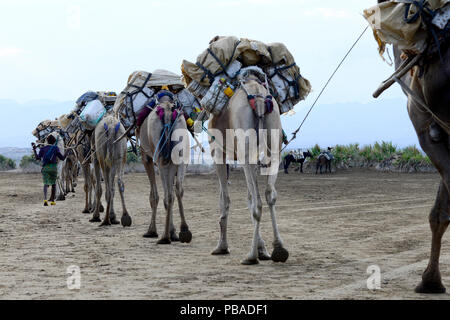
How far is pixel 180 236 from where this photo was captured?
11.9 metres

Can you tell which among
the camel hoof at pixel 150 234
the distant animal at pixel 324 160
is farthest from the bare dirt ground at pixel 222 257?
the distant animal at pixel 324 160

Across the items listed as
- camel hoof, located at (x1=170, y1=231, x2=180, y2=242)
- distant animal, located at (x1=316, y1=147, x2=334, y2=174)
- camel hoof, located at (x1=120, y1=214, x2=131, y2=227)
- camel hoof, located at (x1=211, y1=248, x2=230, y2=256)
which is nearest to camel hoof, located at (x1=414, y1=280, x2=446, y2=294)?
camel hoof, located at (x1=211, y1=248, x2=230, y2=256)

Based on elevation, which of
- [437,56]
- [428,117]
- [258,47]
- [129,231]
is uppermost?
[258,47]

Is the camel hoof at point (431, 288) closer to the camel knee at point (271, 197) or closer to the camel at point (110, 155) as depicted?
the camel knee at point (271, 197)

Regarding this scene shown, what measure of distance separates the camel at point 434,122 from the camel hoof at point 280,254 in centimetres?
246

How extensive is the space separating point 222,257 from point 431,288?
12.5ft

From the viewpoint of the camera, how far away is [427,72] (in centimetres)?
662

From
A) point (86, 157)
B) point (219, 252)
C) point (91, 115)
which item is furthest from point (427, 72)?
point (86, 157)

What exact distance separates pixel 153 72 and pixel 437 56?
788 cm

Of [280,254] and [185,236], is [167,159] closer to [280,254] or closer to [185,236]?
[185,236]

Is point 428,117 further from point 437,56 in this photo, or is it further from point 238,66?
point 238,66

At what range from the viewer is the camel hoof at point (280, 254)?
9.13 m

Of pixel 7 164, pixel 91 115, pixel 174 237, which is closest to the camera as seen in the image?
pixel 174 237

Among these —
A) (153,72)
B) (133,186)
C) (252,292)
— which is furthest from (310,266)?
(133,186)
